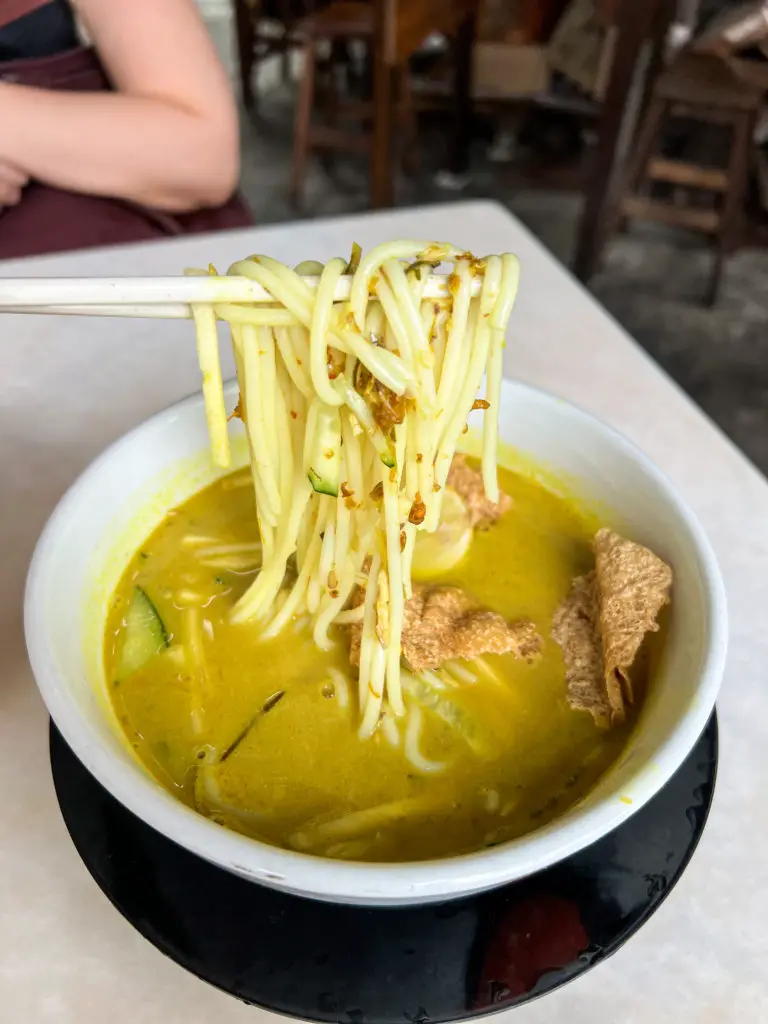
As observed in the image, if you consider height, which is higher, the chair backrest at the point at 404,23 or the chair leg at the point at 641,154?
the chair backrest at the point at 404,23

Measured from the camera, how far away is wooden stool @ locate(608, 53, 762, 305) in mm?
3258

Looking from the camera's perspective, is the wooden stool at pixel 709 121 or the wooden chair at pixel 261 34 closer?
the wooden stool at pixel 709 121

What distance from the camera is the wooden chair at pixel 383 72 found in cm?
324

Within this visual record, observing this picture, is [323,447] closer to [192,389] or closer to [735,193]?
[192,389]

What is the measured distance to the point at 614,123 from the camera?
3.17 metres

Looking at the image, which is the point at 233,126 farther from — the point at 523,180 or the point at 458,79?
the point at 458,79

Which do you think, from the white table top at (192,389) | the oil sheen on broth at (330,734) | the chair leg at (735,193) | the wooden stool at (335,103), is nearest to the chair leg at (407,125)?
the wooden stool at (335,103)

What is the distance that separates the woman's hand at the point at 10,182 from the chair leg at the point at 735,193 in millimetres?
2774

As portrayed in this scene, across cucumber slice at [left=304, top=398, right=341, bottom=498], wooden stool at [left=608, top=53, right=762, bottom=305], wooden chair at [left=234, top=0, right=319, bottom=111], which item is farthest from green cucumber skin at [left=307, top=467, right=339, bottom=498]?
wooden chair at [left=234, top=0, right=319, bottom=111]

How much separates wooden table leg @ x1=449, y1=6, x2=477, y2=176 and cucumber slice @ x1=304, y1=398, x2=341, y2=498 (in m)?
3.96

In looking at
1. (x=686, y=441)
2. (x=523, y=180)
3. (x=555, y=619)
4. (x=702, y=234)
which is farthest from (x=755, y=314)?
(x=555, y=619)

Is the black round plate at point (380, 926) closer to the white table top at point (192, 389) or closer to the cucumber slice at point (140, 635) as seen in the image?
the white table top at point (192, 389)

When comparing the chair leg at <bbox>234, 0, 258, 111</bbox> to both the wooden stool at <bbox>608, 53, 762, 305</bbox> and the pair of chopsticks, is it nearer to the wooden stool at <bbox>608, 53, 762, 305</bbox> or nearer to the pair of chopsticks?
the wooden stool at <bbox>608, 53, 762, 305</bbox>

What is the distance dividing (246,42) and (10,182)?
12.2 feet
